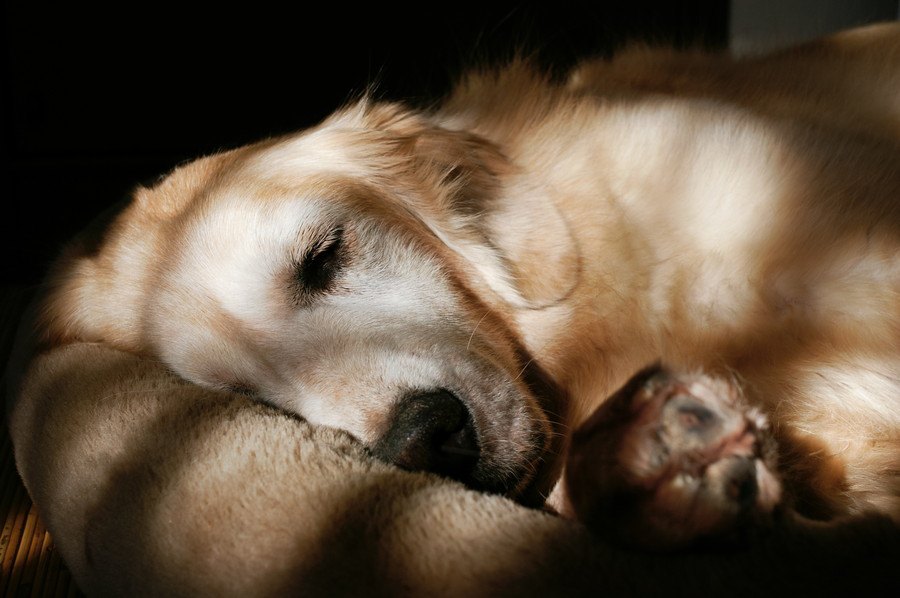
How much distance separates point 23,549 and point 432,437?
90cm

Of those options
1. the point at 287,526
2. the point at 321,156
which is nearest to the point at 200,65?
the point at 321,156

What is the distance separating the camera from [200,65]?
2.75m

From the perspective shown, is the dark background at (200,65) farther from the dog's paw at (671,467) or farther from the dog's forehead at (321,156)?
the dog's paw at (671,467)

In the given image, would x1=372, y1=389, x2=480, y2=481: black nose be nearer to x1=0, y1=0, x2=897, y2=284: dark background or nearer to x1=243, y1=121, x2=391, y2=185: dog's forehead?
x1=243, y1=121, x2=391, y2=185: dog's forehead

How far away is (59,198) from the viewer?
273 centimetres

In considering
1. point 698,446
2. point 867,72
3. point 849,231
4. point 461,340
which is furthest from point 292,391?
point 867,72

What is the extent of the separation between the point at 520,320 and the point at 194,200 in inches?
26.8

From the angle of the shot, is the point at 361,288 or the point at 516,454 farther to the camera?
the point at 361,288

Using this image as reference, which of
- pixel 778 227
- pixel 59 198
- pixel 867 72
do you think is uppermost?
pixel 867 72

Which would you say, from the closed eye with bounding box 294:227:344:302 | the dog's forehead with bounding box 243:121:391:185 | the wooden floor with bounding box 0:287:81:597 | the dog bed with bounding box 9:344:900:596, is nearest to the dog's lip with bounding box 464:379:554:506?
the dog bed with bounding box 9:344:900:596

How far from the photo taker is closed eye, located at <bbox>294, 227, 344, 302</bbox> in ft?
4.75

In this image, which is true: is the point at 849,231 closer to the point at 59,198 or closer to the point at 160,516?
the point at 160,516

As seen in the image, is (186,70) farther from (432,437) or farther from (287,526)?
(287,526)

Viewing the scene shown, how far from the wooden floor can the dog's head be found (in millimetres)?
404
